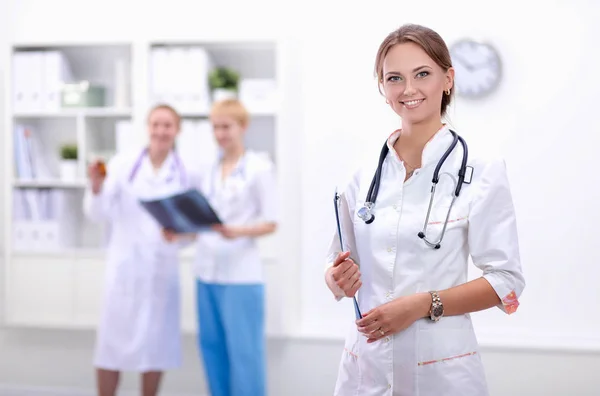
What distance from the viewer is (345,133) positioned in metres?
3.17

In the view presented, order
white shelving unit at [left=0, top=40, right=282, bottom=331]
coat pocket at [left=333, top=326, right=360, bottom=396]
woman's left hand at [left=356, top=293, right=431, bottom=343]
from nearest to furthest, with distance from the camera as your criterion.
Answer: woman's left hand at [left=356, top=293, right=431, bottom=343]
coat pocket at [left=333, top=326, right=360, bottom=396]
white shelving unit at [left=0, top=40, right=282, bottom=331]

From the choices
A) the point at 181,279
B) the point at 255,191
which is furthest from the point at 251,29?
the point at 181,279

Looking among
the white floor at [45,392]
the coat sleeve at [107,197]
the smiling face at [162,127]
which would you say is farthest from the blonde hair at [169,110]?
the white floor at [45,392]

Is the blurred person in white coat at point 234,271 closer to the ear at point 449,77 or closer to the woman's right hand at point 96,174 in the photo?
the woman's right hand at point 96,174

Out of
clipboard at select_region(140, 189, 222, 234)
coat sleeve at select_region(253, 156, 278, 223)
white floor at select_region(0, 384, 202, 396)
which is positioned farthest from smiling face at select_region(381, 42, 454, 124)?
white floor at select_region(0, 384, 202, 396)

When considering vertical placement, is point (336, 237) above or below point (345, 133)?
below

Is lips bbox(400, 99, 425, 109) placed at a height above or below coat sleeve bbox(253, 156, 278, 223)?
above

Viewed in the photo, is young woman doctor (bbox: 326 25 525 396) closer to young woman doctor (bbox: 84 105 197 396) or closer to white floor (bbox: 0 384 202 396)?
young woman doctor (bbox: 84 105 197 396)

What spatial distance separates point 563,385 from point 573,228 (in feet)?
2.36

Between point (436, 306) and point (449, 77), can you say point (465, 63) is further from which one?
point (436, 306)

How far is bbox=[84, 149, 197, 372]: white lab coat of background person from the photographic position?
9.51 feet

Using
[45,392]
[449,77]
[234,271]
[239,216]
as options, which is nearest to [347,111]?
[239,216]

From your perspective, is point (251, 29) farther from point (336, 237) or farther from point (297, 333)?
point (336, 237)

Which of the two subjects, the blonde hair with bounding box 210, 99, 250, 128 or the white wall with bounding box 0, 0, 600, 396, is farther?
the white wall with bounding box 0, 0, 600, 396
